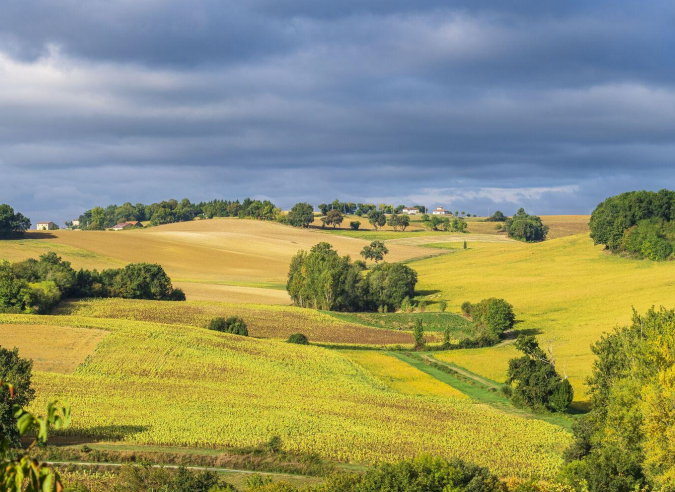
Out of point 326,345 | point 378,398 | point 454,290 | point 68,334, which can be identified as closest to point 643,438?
point 378,398

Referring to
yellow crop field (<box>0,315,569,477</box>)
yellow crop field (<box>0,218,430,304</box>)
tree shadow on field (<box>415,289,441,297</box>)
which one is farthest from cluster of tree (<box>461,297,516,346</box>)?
yellow crop field (<box>0,218,430,304</box>)

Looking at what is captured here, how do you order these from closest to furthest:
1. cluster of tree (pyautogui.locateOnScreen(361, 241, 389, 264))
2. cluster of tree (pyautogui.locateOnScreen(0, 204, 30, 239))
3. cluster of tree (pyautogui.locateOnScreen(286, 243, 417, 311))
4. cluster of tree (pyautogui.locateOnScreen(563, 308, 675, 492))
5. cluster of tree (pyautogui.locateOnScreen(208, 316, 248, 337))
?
cluster of tree (pyautogui.locateOnScreen(563, 308, 675, 492)) < cluster of tree (pyautogui.locateOnScreen(208, 316, 248, 337)) < cluster of tree (pyautogui.locateOnScreen(286, 243, 417, 311)) < cluster of tree (pyautogui.locateOnScreen(0, 204, 30, 239)) < cluster of tree (pyautogui.locateOnScreen(361, 241, 389, 264))

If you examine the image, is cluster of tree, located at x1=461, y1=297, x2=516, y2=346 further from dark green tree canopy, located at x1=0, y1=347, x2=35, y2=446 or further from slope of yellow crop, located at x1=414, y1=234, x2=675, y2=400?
dark green tree canopy, located at x1=0, y1=347, x2=35, y2=446

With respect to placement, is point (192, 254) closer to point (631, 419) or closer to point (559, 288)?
point (559, 288)

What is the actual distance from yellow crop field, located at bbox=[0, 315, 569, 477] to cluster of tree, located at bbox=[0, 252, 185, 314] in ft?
63.5

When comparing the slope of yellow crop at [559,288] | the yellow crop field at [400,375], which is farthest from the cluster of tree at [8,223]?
the yellow crop field at [400,375]

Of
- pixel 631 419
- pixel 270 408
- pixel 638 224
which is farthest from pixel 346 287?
pixel 631 419

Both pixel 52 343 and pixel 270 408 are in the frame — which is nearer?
pixel 270 408

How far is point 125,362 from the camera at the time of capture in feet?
207

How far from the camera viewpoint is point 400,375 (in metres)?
68.1

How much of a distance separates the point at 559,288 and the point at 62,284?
75697 millimetres

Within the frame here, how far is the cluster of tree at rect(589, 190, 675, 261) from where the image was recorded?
12494cm

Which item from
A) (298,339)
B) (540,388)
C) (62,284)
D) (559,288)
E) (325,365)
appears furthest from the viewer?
(559,288)

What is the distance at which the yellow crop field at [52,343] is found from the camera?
2426 inches
